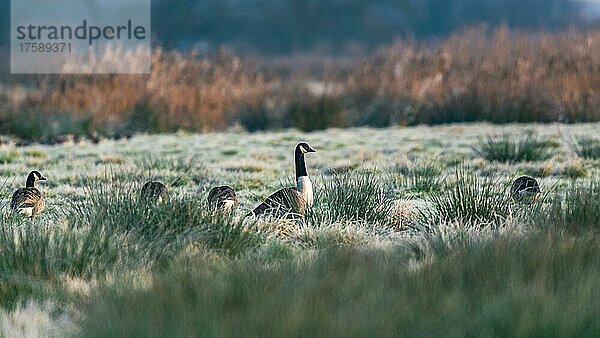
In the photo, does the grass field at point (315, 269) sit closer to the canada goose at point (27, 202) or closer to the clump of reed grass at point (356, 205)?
the clump of reed grass at point (356, 205)

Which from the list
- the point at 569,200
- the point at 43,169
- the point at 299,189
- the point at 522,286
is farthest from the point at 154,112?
the point at 522,286

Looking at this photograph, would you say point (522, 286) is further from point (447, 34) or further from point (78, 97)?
point (447, 34)

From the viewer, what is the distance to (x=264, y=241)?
5906mm

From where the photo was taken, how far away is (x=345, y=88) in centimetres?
1906

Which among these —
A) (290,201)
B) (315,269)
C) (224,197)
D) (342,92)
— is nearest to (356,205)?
(290,201)

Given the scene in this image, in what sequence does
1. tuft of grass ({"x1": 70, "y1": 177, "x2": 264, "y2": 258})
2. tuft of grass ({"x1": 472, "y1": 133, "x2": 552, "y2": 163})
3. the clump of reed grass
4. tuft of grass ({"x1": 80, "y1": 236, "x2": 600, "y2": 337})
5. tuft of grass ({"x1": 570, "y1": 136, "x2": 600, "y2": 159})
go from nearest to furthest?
tuft of grass ({"x1": 80, "y1": 236, "x2": 600, "y2": 337}), tuft of grass ({"x1": 70, "y1": 177, "x2": 264, "y2": 258}), the clump of reed grass, tuft of grass ({"x1": 472, "y1": 133, "x2": 552, "y2": 163}), tuft of grass ({"x1": 570, "y1": 136, "x2": 600, "y2": 159})

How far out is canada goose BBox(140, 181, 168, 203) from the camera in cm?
604

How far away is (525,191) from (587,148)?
4.38 metres

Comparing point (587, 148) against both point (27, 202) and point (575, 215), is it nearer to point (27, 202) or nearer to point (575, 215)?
point (575, 215)

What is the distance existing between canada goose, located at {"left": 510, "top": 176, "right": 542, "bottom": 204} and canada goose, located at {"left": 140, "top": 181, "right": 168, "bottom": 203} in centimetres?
209

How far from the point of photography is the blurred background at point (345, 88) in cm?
1684

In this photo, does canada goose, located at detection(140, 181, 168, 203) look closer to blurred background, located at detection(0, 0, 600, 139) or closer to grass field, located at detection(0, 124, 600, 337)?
grass field, located at detection(0, 124, 600, 337)

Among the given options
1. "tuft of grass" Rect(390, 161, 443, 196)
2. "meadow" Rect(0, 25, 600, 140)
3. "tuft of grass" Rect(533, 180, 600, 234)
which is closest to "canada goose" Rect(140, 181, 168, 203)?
"tuft of grass" Rect(533, 180, 600, 234)

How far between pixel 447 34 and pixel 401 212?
14484 millimetres
